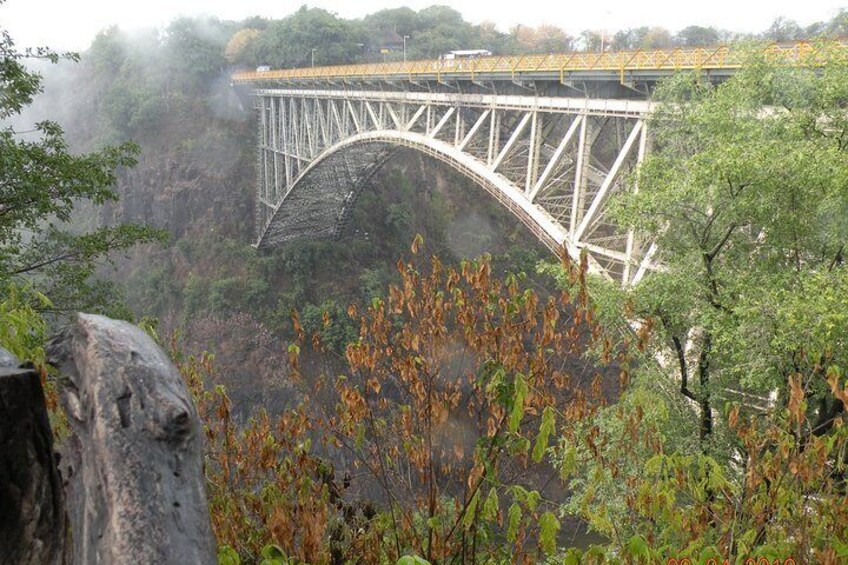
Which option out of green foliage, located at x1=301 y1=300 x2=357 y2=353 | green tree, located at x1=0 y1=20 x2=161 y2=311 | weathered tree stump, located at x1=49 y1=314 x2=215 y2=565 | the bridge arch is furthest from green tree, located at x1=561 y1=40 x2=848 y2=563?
green foliage, located at x1=301 y1=300 x2=357 y2=353

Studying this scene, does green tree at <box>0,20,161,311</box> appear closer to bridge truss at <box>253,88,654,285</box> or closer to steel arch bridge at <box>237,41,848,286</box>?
steel arch bridge at <box>237,41,848,286</box>

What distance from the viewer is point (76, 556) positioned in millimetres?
1882

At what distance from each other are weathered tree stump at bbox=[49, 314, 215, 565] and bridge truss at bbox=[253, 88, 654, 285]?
85.0 inches

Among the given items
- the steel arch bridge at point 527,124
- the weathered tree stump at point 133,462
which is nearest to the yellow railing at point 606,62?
the steel arch bridge at point 527,124

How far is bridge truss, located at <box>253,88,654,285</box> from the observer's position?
12.0 meters

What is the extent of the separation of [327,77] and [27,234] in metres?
30.8

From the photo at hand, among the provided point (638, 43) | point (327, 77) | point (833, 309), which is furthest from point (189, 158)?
point (833, 309)

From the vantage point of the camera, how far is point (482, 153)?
17578mm

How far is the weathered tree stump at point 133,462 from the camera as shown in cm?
173

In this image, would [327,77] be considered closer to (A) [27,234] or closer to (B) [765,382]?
(B) [765,382]

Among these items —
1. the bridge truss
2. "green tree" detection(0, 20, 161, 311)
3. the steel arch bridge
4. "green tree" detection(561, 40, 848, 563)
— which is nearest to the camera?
"green tree" detection(561, 40, 848, 563)

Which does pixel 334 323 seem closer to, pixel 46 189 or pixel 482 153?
pixel 482 153

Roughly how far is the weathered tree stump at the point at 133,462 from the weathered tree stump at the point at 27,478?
7 cm

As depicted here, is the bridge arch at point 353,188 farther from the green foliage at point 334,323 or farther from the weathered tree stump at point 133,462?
the weathered tree stump at point 133,462
